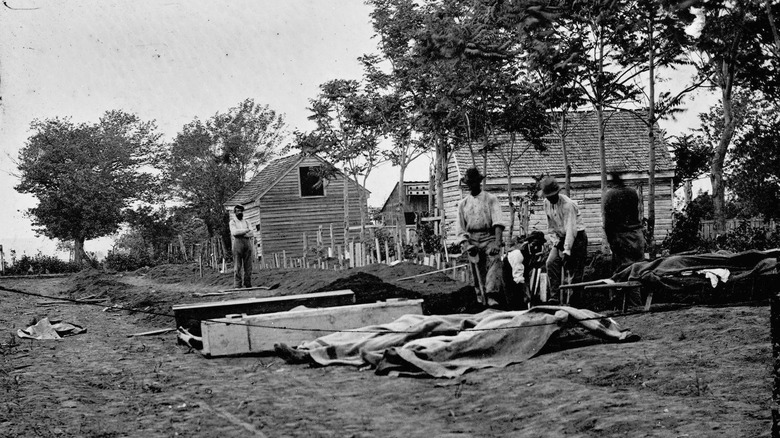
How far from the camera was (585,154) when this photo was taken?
3516cm

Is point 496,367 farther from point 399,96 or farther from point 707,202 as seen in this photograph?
point 707,202

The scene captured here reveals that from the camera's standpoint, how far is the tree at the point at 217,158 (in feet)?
176

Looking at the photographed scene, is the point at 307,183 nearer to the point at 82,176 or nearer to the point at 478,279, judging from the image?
the point at 82,176

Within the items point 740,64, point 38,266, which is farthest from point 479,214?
point 38,266

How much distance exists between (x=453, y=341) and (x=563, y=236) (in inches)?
132

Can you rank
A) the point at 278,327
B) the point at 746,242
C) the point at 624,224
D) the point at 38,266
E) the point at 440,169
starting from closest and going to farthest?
1. the point at 278,327
2. the point at 624,224
3. the point at 746,242
4. the point at 440,169
5. the point at 38,266

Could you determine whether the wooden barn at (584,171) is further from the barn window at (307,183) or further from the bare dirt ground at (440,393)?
the bare dirt ground at (440,393)

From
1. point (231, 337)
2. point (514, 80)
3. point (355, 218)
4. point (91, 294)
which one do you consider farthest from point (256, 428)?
point (355, 218)

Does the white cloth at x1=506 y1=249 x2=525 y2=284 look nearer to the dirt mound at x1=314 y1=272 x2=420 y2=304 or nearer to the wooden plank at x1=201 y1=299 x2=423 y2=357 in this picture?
the wooden plank at x1=201 y1=299 x2=423 y2=357

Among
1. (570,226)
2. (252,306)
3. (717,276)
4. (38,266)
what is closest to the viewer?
(717,276)

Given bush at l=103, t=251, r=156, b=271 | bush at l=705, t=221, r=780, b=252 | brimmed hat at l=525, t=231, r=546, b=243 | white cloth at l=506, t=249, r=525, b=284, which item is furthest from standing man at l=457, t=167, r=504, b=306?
bush at l=103, t=251, r=156, b=271

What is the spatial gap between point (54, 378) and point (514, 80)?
1656 cm

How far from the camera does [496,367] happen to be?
6938 mm

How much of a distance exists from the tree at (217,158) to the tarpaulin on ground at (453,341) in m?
45.6
